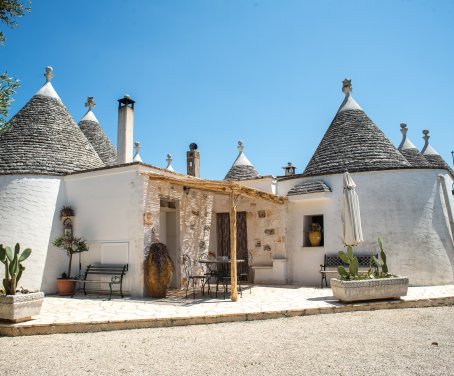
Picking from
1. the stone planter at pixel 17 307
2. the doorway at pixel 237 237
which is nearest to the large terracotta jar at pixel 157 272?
the stone planter at pixel 17 307

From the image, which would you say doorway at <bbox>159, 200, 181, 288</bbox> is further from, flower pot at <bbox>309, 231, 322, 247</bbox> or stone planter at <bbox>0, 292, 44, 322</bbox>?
stone planter at <bbox>0, 292, 44, 322</bbox>

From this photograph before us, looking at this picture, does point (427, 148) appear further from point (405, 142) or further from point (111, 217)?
point (111, 217)

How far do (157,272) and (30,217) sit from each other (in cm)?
438

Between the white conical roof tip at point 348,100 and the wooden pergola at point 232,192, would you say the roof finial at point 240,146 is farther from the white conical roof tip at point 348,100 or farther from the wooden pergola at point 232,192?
the wooden pergola at point 232,192

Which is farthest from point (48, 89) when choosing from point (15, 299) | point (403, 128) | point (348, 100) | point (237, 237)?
point (403, 128)

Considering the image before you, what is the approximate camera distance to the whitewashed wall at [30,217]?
10422 millimetres

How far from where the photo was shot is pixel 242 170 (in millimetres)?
16688

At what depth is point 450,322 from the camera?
6.40 metres

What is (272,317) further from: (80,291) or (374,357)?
(80,291)

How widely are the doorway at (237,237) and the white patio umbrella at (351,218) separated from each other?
14.0 feet

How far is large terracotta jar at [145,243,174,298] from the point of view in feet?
29.8

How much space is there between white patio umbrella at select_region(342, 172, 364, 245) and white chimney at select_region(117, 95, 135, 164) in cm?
672

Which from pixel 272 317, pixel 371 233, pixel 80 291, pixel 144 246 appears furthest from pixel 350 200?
pixel 80 291

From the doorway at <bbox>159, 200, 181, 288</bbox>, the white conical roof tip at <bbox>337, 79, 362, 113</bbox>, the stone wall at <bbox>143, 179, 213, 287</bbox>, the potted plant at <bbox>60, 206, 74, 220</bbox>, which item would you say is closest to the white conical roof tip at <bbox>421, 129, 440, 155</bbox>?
the white conical roof tip at <bbox>337, 79, 362, 113</bbox>
